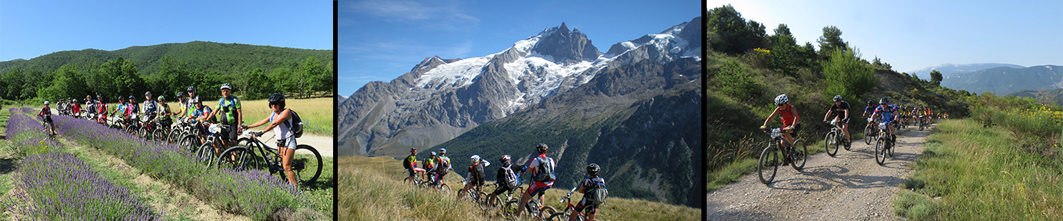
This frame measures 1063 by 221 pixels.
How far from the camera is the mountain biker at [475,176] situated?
15.6 feet

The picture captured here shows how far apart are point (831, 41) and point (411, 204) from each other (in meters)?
6.53

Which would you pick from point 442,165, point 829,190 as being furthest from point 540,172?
point 829,190

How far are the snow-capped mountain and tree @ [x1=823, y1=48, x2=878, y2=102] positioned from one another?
1.98 m

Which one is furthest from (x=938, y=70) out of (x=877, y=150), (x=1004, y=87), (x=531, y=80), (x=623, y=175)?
(x=531, y=80)

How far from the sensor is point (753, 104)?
26.2 ft

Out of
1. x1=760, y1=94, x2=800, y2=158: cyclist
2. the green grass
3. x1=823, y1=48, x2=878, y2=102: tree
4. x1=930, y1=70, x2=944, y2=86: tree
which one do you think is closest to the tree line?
x1=760, y1=94, x2=800, y2=158: cyclist

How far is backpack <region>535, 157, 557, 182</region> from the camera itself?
4281 mm

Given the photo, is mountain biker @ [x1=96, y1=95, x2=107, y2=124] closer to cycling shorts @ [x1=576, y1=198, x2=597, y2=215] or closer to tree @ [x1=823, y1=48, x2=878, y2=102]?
cycling shorts @ [x1=576, y1=198, x2=597, y2=215]

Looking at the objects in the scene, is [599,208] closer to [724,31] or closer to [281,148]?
[281,148]

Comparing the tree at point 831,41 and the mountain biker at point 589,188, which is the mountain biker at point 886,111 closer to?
the tree at point 831,41

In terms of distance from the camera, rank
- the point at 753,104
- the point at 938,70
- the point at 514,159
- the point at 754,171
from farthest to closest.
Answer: the point at 753,104 → the point at 514,159 → the point at 754,171 → the point at 938,70

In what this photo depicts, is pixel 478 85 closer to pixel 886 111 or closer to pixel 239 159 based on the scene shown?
pixel 239 159

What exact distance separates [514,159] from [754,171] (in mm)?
3831

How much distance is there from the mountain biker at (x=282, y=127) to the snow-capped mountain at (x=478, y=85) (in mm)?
2179
